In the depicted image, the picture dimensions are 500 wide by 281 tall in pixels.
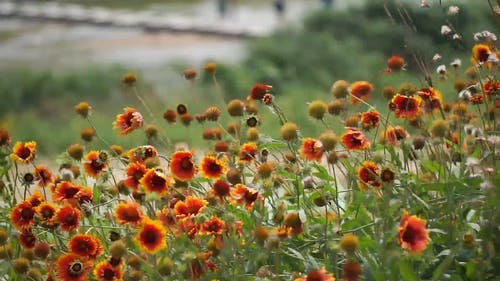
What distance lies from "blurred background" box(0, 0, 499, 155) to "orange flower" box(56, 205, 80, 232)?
1024 millimetres

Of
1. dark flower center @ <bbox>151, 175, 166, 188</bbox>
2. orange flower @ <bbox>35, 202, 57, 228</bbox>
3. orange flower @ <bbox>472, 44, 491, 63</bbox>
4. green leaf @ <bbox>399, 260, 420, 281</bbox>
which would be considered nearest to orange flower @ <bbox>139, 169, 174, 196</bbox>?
dark flower center @ <bbox>151, 175, 166, 188</bbox>

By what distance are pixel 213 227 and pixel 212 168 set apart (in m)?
0.26

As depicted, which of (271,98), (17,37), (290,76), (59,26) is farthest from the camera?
(59,26)

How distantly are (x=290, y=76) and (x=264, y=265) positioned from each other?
25.6ft

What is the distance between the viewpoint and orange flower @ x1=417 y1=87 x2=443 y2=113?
3.12m

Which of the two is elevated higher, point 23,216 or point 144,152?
point 144,152

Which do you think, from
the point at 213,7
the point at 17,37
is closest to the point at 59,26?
the point at 17,37

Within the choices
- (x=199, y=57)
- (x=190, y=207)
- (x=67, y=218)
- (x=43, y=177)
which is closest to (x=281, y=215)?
(x=190, y=207)

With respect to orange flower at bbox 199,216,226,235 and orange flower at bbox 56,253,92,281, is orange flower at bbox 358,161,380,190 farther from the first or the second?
orange flower at bbox 56,253,92,281

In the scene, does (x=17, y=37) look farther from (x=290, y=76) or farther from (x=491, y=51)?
(x=491, y=51)

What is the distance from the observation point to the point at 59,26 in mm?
19547

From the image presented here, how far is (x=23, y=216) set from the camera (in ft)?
9.50

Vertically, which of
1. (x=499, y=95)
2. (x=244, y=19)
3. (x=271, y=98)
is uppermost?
(x=499, y=95)

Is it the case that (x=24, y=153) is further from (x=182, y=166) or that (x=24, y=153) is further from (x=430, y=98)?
(x=430, y=98)
